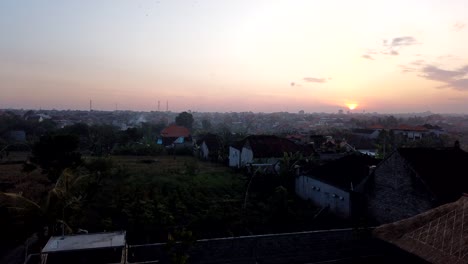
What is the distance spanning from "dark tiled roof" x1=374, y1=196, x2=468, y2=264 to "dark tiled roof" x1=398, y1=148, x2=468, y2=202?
6071mm

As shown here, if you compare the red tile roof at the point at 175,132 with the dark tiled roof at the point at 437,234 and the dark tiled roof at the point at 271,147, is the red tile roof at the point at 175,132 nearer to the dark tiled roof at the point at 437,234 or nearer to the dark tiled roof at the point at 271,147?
the dark tiled roof at the point at 271,147

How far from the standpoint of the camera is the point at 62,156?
65.0 feet

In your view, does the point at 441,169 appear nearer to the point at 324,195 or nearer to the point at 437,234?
the point at 324,195

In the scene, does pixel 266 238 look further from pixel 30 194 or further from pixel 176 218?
pixel 30 194

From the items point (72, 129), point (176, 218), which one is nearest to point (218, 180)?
point (176, 218)

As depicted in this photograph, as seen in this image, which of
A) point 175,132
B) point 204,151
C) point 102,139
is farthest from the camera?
point 175,132

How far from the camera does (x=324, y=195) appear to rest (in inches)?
866

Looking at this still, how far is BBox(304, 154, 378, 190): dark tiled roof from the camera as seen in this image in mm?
20984

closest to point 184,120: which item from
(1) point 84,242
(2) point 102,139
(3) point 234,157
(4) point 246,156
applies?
(2) point 102,139

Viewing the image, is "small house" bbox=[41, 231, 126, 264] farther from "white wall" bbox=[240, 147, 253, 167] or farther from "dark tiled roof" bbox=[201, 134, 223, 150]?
"dark tiled roof" bbox=[201, 134, 223, 150]

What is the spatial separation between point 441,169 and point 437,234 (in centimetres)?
937

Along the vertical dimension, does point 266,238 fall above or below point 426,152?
below

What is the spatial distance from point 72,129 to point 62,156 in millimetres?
37607

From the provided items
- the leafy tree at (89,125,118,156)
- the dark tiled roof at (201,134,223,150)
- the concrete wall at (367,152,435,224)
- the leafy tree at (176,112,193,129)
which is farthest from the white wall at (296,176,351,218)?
the leafy tree at (176,112,193,129)
